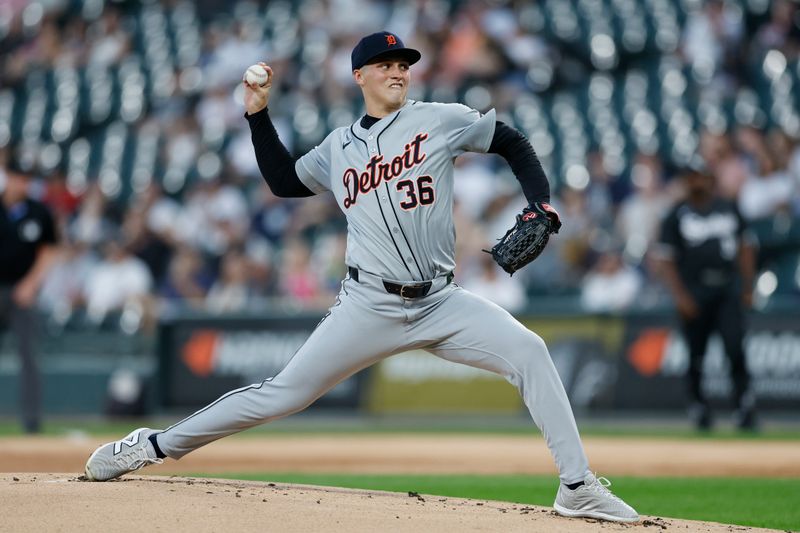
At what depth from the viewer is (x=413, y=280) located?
5.10 m

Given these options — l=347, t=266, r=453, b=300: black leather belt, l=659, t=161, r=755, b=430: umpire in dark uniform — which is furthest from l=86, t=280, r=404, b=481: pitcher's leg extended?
l=659, t=161, r=755, b=430: umpire in dark uniform

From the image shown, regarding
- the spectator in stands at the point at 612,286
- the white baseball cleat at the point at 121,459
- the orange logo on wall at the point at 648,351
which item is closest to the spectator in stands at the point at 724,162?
the spectator in stands at the point at 612,286

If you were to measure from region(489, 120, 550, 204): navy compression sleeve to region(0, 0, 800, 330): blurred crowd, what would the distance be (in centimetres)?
741

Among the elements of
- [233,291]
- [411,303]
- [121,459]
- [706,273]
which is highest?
[706,273]

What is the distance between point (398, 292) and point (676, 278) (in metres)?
6.50

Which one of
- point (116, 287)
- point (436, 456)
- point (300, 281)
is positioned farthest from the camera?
point (116, 287)

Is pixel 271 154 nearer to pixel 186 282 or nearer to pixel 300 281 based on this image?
pixel 300 281

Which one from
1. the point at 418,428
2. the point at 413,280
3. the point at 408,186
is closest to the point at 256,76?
the point at 408,186

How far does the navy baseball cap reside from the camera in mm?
5184

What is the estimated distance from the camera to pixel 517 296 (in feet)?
42.5

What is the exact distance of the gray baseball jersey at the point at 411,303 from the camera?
5.07 meters

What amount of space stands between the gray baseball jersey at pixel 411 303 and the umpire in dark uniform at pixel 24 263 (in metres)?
6.28

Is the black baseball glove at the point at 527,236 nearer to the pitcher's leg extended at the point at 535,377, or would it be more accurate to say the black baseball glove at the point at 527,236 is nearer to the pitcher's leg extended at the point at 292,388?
the pitcher's leg extended at the point at 535,377

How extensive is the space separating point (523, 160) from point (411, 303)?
745mm
